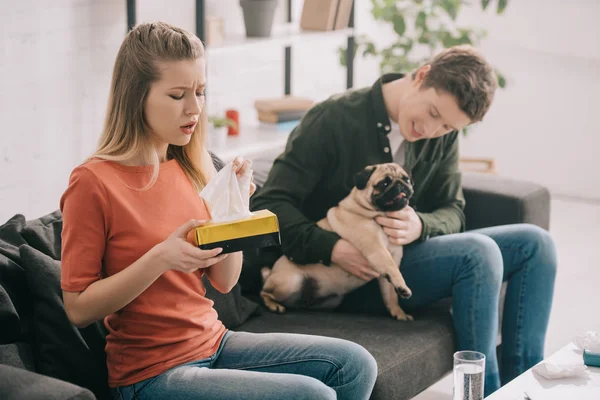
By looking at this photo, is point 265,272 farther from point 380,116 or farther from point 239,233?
point 239,233

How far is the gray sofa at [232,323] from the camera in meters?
1.83

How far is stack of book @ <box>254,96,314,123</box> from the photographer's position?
3914 mm

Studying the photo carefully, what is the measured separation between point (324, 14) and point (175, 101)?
7.15 ft

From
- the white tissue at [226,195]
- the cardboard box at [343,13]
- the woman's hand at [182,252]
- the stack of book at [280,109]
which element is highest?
the cardboard box at [343,13]

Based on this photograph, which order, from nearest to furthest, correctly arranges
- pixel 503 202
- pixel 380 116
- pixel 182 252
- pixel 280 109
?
pixel 182 252
pixel 380 116
pixel 503 202
pixel 280 109

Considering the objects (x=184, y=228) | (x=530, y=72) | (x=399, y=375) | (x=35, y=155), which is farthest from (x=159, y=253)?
(x=530, y=72)

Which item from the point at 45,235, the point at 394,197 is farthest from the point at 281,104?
the point at 45,235

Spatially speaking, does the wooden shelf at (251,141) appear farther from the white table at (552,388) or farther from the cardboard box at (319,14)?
the white table at (552,388)

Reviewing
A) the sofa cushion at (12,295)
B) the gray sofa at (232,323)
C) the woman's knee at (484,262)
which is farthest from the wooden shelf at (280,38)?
the sofa cushion at (12,295)

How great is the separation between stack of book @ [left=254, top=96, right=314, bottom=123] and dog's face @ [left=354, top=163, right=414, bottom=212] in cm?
151

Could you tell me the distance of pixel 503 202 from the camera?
290 centimetres

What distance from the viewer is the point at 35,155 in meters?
3.18

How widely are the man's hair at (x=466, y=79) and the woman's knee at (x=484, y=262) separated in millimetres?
356

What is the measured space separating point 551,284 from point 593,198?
2827 mm
